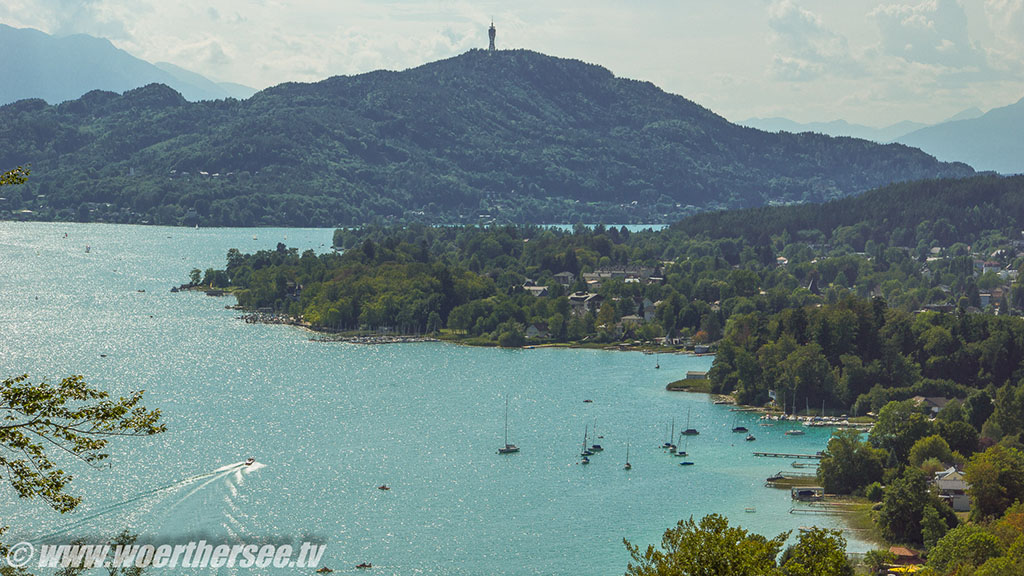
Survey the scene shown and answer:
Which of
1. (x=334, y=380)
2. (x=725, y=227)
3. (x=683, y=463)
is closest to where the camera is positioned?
(x=683, y=463)

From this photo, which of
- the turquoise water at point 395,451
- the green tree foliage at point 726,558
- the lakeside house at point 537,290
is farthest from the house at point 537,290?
the green tree foliage at point 726,558

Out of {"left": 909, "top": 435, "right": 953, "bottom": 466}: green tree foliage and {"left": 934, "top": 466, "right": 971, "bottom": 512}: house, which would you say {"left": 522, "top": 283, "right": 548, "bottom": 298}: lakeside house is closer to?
{"left": 909, "top": 435, "right": 953, "bottom": 466}: green tree foliage

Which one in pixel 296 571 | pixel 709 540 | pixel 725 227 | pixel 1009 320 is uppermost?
pixel 725 227

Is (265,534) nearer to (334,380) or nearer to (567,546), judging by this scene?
(567,546)

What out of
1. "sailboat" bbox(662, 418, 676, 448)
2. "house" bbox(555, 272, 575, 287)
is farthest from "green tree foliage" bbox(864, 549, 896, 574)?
"house" bbox(555, 272, 575, 287)

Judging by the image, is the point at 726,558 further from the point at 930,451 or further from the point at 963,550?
the point at 930,451

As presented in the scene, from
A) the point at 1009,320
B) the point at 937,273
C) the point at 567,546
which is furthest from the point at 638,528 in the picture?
the point at 937,273
